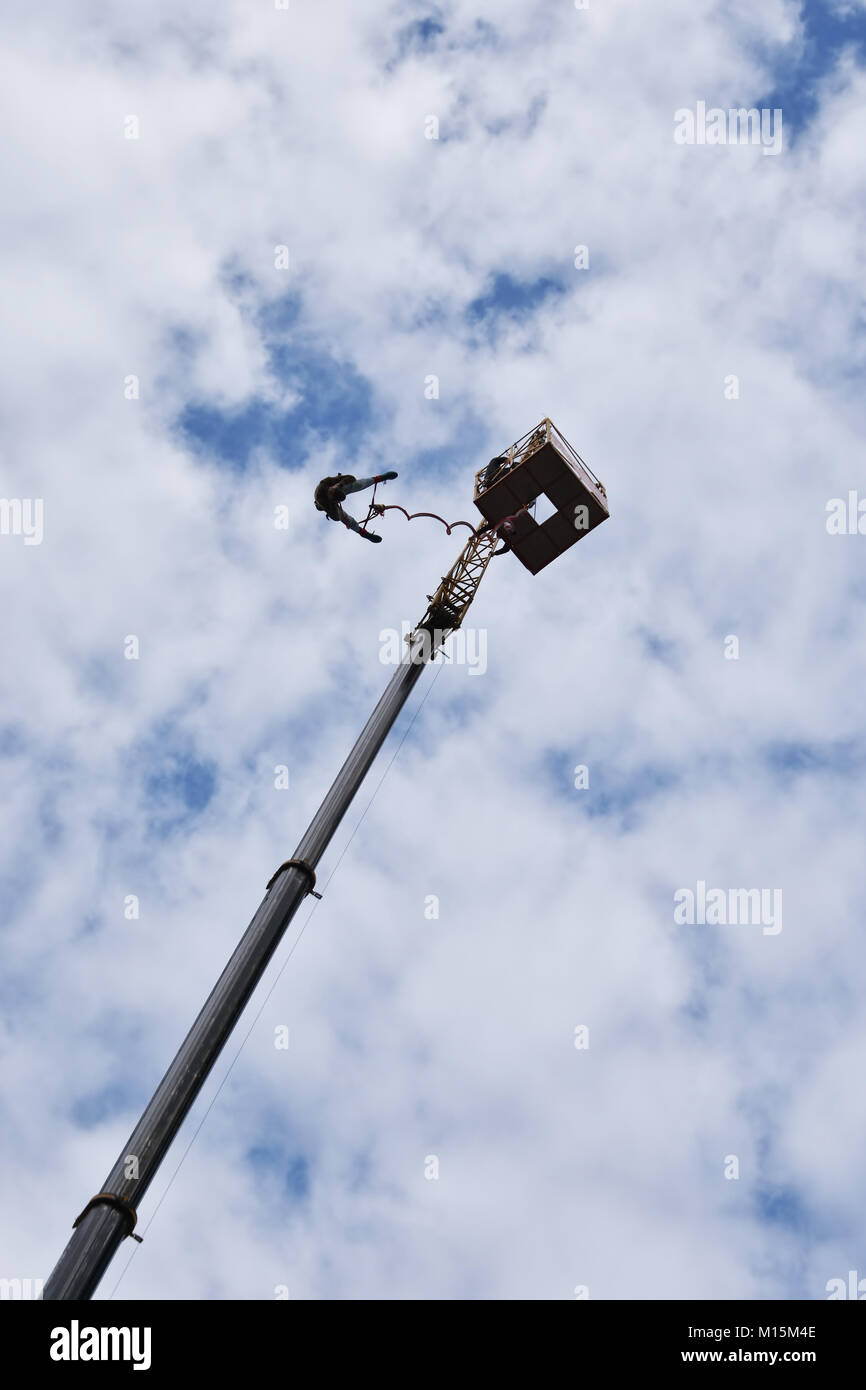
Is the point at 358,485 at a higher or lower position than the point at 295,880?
higher

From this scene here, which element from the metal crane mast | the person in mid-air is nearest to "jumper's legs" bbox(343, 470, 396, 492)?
the person in mid-air

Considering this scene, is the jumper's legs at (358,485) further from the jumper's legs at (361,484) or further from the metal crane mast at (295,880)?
the metal crane mast at (295,880)

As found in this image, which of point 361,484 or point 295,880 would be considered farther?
point 361,484

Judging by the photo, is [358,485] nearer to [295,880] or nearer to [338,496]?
[338,496]

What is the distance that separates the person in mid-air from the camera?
22.9 m

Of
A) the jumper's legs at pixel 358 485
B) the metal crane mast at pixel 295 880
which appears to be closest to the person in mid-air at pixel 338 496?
the jumper's legs at pixel 358 485

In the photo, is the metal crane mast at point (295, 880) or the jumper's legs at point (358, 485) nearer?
the metal crane mast at point (295, 880)

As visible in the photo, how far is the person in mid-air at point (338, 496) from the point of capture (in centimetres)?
2286

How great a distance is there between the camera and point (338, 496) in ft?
75.3

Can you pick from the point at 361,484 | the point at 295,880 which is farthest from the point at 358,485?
the point at 295,880

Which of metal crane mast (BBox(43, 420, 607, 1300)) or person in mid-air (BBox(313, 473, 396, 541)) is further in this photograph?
person in mid-air (BBox(313, 473, 396, 541))

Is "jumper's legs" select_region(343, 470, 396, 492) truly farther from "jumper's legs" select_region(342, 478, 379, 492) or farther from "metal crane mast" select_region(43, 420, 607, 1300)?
"metal crane mast" select_region(43, 420, 607, 1300)
